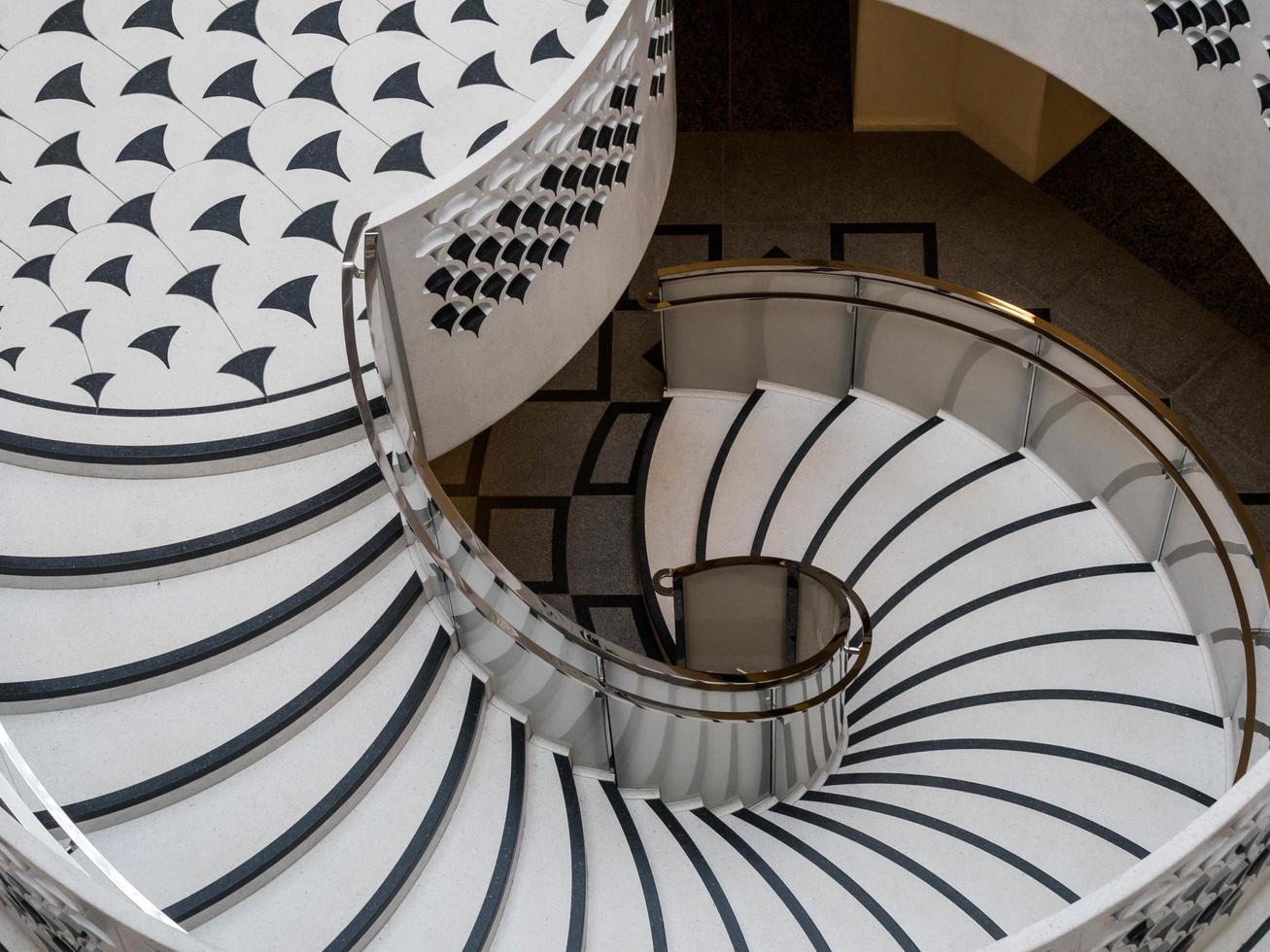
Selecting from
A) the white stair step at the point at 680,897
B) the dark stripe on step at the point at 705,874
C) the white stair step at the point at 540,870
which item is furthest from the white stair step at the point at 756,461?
the white stair step at the point at 540,870

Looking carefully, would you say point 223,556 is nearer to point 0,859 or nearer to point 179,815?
point 179,815

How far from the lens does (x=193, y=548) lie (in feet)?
14.5

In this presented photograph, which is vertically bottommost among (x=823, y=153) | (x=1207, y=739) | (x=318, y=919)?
(x=1207, y=739)

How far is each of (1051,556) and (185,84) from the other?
14.7ft

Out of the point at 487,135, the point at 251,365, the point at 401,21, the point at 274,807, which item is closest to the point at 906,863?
the point at 274,807

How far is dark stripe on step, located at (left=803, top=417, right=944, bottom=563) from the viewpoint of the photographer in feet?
23.1

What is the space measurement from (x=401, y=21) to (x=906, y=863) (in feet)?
13.2

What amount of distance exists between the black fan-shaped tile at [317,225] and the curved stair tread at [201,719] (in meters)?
1.41

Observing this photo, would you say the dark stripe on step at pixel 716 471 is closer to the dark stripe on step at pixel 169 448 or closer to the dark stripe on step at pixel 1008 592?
the dark stripe on step at pixel 1008 592

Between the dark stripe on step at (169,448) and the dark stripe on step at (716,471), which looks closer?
the dark stripe on step at (169,448)

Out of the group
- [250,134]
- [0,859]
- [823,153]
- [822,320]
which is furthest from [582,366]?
[0,859]

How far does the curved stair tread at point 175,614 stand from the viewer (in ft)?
13.8

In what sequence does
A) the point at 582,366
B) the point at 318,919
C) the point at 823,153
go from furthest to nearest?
the point at 823,153
the point at 582,366
the point at 318,919

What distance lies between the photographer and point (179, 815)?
13.6 feet
